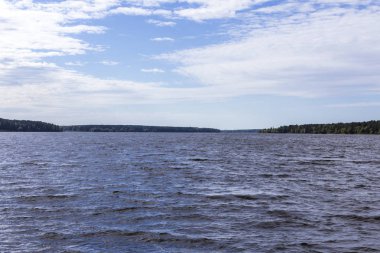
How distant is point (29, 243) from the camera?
59.5 feet

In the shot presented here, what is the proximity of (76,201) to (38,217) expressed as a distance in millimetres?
4586

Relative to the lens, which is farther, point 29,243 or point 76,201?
point 76,201

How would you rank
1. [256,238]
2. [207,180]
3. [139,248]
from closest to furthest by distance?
1. [139,248]
2. [256,238]
3. [207,180]

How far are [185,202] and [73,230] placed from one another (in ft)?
29.2

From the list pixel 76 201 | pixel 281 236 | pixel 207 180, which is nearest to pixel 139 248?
pixel 281 236

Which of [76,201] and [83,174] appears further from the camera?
[83,174]

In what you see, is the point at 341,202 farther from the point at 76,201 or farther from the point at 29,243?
the point at 29,243

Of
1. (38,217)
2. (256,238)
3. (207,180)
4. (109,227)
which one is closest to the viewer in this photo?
(256,238)

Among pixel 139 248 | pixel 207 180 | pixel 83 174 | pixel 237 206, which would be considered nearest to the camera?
pixel 139 248

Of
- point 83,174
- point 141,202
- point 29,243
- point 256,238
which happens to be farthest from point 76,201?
point 83,174

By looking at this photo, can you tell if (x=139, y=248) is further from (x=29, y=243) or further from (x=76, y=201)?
(x=76, y=201)

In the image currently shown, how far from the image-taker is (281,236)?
64.6 feet

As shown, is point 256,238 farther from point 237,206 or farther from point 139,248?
point 237,206

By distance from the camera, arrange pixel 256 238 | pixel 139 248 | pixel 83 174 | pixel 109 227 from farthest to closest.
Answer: pixel 83 174, pixel 109 227, pixel 256 238, pixel 139 248
